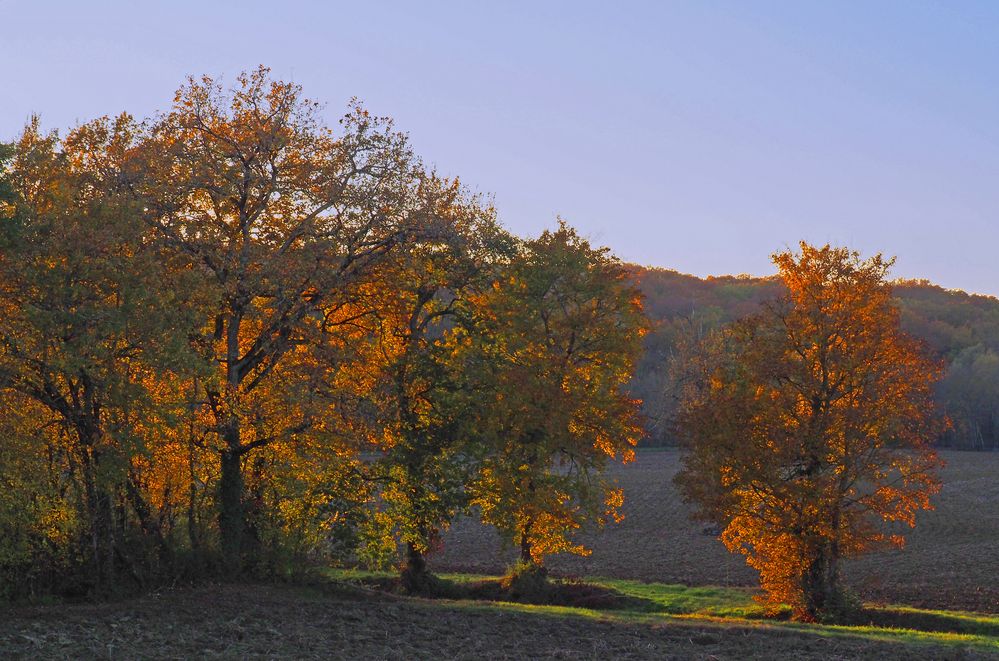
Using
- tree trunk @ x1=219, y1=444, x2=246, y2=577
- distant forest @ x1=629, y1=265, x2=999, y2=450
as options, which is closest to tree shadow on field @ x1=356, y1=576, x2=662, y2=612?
tree trunk @ x1=219, y1=444, x2=246, y2=577

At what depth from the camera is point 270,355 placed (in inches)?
1043

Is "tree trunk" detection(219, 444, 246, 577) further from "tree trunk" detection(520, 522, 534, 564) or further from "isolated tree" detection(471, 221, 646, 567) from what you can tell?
"tree trunk" detection(520, 522, 534, 564)

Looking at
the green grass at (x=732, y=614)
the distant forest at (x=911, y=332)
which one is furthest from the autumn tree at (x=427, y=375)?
the distant forest at (x=911, y=332)

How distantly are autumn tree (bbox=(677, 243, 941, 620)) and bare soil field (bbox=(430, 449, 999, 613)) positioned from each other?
6209 millimetres

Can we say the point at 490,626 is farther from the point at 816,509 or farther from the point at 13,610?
the point at 816,509

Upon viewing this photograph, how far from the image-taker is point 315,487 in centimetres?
2797

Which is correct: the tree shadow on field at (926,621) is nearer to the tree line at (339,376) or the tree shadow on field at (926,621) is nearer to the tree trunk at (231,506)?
the tree line at (339,376)

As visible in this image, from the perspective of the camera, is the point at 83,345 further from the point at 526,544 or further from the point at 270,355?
the point at 526,544

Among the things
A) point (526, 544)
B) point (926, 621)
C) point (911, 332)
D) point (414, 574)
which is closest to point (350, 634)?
point (414, 574)

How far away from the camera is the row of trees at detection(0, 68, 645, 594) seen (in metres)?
21.3

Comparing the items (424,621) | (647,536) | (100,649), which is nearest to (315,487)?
(424,621)

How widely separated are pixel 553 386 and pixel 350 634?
1461cm

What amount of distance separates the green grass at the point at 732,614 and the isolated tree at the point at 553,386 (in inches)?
129

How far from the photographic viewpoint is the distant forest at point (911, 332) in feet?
334
